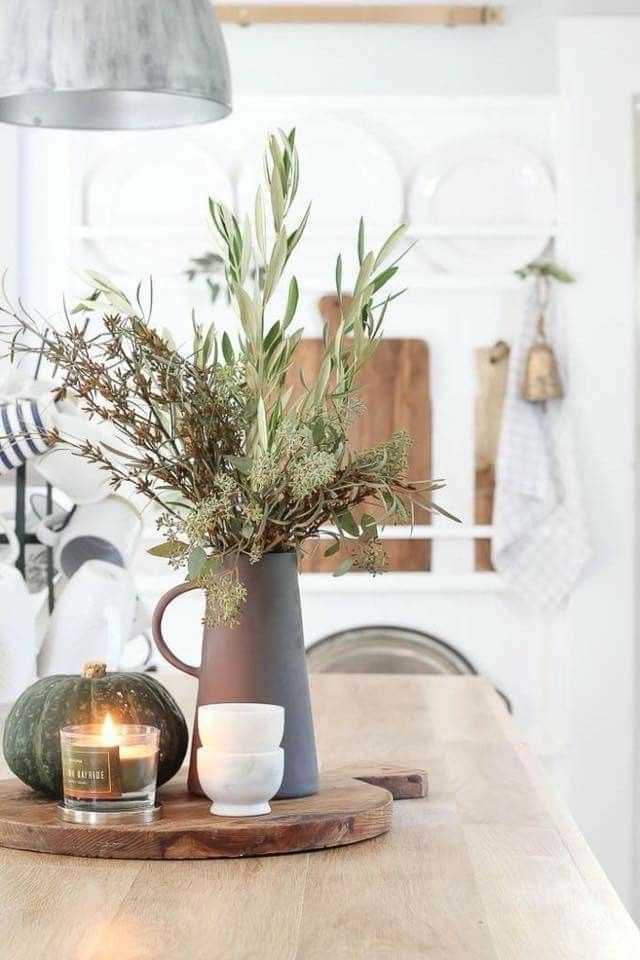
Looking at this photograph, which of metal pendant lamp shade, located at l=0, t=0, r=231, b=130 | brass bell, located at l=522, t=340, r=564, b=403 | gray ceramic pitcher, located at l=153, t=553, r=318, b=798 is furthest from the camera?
brass bell, located at l=522, t=340, r=564, b=403

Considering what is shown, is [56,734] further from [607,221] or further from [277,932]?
[607,221]

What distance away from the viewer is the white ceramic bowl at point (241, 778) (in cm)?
104

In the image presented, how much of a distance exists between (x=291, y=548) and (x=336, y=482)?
85 millimetres

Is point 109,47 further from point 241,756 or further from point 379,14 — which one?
point 379,14

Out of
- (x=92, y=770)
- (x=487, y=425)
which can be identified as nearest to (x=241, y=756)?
(x=92, y=770)

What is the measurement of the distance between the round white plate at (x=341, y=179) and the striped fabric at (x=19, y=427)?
2131mm

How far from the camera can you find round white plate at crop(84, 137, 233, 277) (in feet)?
11.8

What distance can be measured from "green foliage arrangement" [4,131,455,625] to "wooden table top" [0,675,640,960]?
23cm

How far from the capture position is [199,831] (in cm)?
102

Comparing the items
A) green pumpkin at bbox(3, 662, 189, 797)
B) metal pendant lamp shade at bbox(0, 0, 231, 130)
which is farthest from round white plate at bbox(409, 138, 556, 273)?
green pumpkin at bbox(3, 662, 189, 797)

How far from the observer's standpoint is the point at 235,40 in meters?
3.57

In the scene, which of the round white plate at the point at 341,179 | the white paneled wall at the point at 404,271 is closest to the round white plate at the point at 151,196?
the white paneled wall at the point at 404,271

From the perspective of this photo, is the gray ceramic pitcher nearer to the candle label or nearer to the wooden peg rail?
the candle label

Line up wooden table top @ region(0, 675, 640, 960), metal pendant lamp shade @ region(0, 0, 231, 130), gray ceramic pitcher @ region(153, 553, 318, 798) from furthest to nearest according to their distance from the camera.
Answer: metal pendant lamp shade @ region(0, 0, 231, 130) → gray ceramic pitcher @ region(153, 553, 318, 798) → wooden table top @ region(0, 675, 640, 960)
